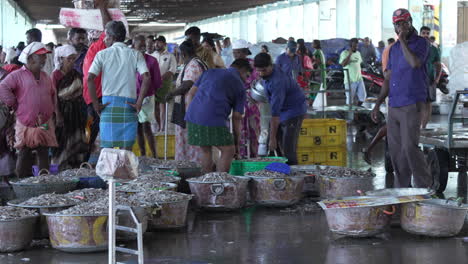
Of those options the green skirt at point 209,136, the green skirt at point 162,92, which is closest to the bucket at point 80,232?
the green skirt at point 209,136

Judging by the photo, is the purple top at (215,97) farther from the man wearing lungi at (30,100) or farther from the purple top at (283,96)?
the man wearing lungi at (30,100)

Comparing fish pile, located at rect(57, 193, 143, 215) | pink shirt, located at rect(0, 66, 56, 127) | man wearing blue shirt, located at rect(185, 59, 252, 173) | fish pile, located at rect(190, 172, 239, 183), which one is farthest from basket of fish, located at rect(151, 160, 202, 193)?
fish pile, located at rect(57, 193, 143, 215)

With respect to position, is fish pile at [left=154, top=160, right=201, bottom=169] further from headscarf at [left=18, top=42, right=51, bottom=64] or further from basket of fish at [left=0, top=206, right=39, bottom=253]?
basket of fish at [left=0, top=206, right=39, bottom=253]

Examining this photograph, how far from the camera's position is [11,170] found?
9359mm

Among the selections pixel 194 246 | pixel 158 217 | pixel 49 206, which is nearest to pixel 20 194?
pixel 49 206

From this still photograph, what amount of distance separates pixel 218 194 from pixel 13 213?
2.30 metres

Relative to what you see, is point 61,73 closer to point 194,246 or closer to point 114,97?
point 114,97

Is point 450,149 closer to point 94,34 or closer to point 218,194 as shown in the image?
point 218,194

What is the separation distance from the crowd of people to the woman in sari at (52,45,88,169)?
0.01 metres

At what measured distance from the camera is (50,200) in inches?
263

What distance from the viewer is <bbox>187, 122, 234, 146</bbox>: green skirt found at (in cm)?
883

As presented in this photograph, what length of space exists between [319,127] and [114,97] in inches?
148

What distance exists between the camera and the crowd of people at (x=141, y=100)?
794cm

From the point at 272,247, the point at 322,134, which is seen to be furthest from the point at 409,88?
the point at 322,134
